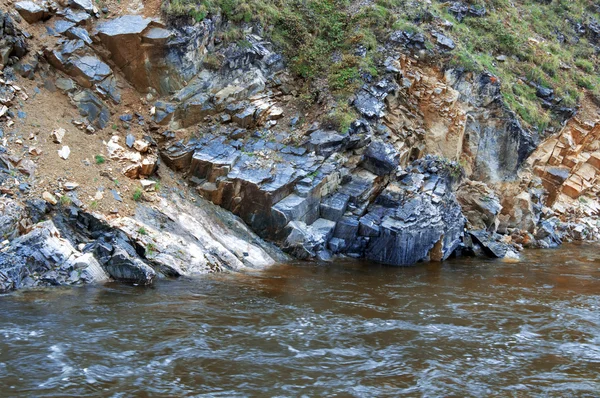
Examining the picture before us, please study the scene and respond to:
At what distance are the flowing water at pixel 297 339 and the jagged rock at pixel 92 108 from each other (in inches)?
202

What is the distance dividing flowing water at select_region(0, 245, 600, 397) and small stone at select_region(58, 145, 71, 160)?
12.0ft

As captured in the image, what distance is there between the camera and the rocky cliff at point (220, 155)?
9.66 m

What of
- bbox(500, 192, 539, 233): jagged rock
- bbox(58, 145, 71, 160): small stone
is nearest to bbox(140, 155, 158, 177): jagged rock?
bbox(58, 145, 71, 160): small stone

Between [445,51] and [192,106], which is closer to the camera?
[192,106]

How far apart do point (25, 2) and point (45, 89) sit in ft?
8.47

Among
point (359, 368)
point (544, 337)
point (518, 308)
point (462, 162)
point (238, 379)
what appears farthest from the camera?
point (462, 162)

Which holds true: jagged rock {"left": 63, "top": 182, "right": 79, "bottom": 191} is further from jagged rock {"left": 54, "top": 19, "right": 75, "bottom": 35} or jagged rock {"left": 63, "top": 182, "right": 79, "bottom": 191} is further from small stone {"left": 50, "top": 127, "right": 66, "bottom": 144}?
jagged rock {"left": 54, "top": 19, "right": 75, "bottom": 35}

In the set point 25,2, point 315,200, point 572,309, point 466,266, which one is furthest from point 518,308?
point 25,2

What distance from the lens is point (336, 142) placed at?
13.0 metres

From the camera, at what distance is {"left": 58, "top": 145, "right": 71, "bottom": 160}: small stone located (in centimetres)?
1063

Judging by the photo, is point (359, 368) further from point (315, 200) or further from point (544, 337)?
point (315, 200)

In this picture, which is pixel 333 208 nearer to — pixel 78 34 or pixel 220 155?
pixel 220 155

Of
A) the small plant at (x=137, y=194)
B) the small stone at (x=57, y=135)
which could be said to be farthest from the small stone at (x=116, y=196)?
the small stone at (x=57, y=135)

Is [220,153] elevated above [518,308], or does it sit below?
above
